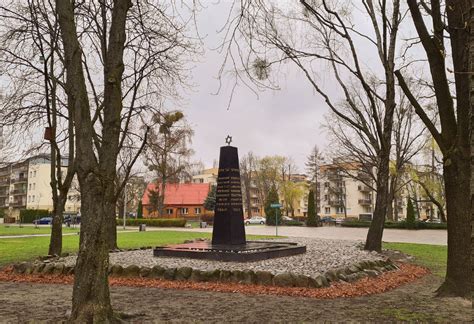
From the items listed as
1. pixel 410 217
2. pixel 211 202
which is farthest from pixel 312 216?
pixel 211 202

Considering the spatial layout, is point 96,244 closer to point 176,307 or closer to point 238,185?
point 176,307

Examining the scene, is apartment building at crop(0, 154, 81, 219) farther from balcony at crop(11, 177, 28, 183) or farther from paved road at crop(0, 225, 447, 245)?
paved road at crop(0, 225, 447, 245)

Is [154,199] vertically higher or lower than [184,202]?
higher

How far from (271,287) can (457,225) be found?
12.1ft

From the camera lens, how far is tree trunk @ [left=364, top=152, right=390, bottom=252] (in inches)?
601

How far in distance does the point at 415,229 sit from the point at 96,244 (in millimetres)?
39175

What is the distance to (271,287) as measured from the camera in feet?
28.3

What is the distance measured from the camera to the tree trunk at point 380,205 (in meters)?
15.3

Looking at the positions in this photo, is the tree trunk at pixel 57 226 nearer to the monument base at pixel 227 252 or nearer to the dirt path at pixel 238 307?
the monument base at pixel 227 252

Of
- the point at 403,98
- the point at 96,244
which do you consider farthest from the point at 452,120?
the point at 403,98

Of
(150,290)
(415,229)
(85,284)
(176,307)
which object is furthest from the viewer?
(415,229)

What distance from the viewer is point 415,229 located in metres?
39.3

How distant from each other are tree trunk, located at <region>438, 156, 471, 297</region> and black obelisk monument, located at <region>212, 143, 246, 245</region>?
7007 mm

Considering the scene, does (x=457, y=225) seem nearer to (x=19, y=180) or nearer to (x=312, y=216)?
(x=312, y=216)
